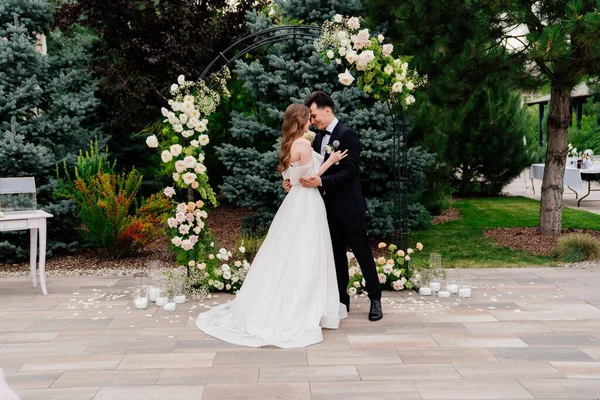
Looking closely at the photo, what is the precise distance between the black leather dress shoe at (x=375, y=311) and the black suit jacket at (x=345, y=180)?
2.62 feet

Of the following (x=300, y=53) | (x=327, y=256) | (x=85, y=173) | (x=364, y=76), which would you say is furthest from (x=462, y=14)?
(x=85, y=173)

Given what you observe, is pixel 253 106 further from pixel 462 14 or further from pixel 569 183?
pixel 569 183

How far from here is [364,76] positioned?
5.74 m

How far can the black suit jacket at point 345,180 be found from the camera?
4973 mm

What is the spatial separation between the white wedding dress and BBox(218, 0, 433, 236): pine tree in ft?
9.53

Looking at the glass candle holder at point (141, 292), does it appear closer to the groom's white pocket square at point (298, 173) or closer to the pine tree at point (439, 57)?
the groom's white pocket square at point (298, 173)

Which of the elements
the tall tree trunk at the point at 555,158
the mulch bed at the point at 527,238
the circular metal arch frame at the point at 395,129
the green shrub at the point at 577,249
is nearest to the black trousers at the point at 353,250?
the circular metal arch frame at the point at 395,129

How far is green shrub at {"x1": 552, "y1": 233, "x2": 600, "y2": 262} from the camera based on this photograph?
745 cm

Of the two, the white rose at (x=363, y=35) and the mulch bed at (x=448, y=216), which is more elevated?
the white rose at (x=363, y=35)


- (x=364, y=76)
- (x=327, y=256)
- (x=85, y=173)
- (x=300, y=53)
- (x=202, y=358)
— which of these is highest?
(x=300, y=53)

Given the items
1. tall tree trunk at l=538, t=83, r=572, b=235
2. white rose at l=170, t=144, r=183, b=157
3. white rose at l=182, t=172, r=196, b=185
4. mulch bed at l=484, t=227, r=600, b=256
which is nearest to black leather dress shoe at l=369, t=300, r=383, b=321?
white rose at l=182, t=172, r=196, b=185

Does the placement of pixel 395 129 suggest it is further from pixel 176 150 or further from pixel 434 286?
pixel 176 150

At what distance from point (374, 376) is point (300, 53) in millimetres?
5718

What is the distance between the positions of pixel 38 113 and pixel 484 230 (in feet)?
23.3
